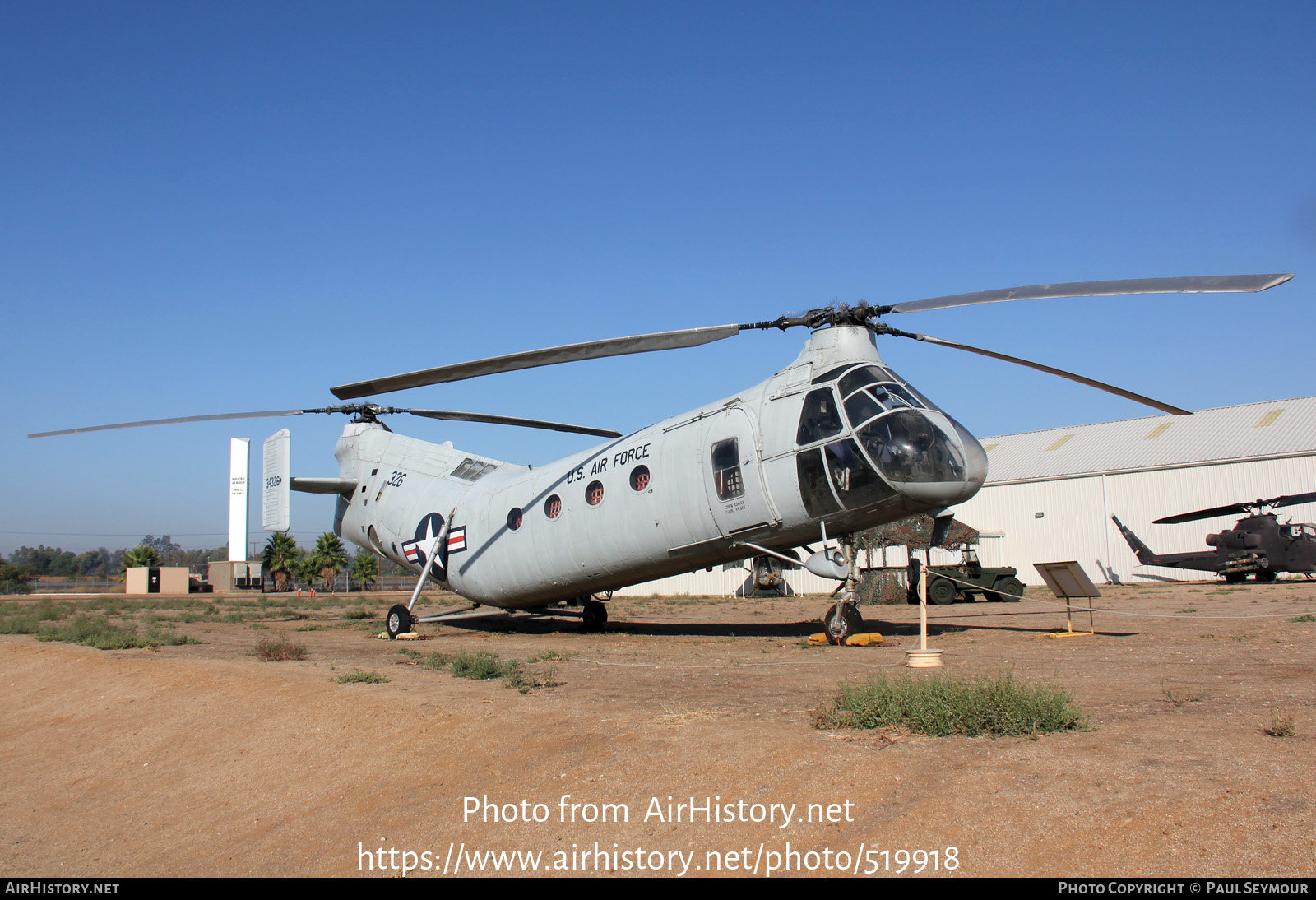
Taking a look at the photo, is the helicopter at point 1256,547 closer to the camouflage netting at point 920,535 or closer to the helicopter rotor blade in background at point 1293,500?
the helicopter rotor blade in background at point 1293,500

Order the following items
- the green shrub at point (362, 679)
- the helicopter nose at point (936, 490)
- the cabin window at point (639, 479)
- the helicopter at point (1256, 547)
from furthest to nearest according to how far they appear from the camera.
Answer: the helicopter at point (1256, 547), the cabin window at point (639, 479), the helicopter nose at point (936, 490), the green shrub at point (362, 679)

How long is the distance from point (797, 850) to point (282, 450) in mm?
18535

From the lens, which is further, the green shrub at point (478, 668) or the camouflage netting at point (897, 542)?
the camouflage netting at point (897, 542)

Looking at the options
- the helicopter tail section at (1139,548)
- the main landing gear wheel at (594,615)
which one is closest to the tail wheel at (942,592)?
the main landing gear wheel at (594,615)

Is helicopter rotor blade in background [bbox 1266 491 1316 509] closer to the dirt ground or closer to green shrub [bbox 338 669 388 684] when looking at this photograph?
the dirt ground

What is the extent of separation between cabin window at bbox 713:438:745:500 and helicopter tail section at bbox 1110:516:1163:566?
107 ft

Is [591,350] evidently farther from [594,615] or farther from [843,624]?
[594,615]

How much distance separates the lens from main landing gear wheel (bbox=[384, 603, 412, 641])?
55.9 ft

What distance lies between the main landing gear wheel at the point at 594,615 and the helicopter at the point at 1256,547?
25.2 meters

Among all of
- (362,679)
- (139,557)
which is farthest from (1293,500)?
(139,557)

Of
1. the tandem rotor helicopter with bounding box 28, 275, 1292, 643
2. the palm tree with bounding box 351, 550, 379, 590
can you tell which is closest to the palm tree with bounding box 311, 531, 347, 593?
the palm tree with bounding box 351, 550, 379, 590

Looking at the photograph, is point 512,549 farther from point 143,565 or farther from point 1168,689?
point 143,565

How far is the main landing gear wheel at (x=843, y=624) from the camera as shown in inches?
503

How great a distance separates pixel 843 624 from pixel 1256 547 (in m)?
30.1
